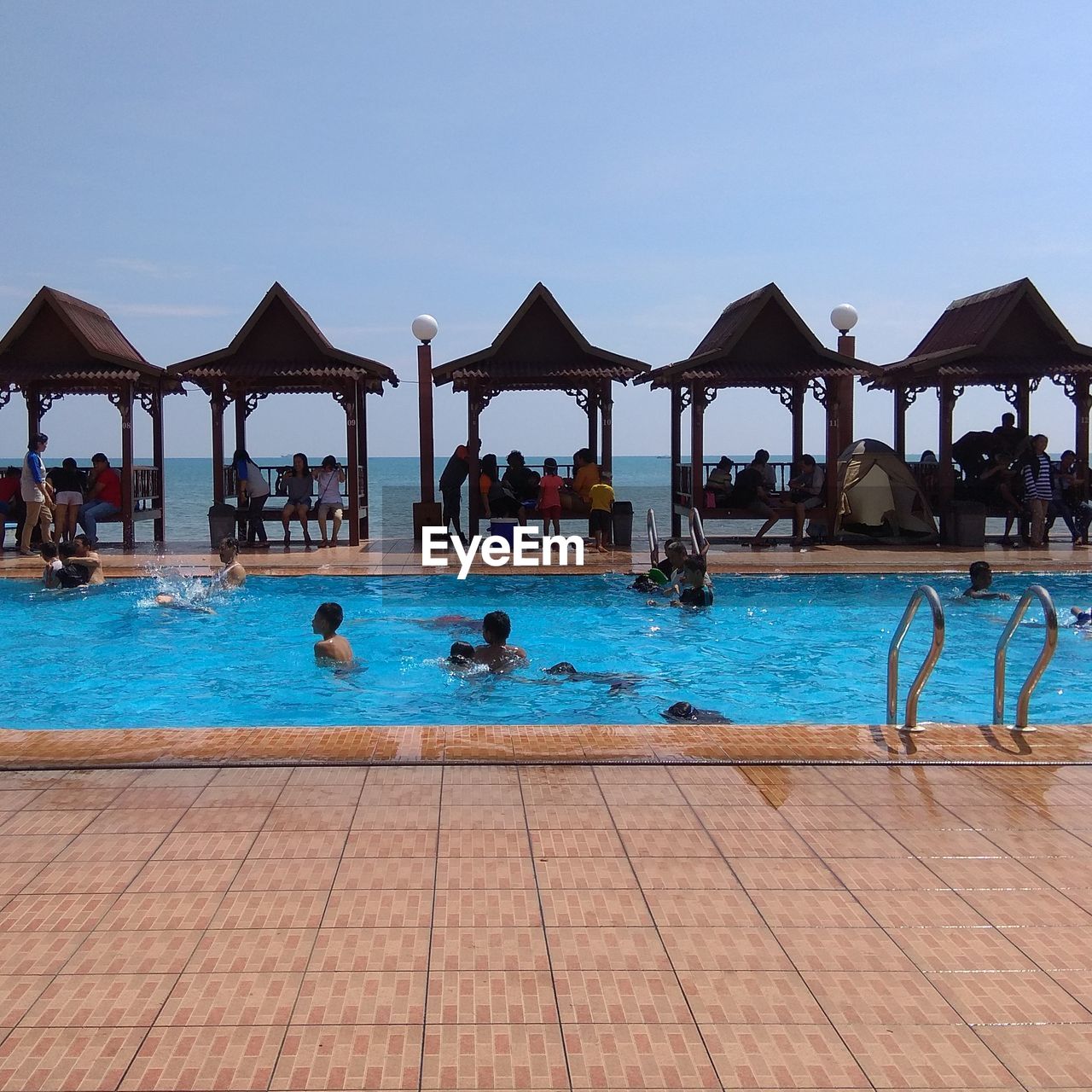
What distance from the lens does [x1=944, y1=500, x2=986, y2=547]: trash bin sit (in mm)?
16703

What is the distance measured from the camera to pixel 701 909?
361 centimetres

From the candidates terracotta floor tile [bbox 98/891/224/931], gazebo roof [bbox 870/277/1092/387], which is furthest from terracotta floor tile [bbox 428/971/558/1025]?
gazebo roof [bbox 870/277/1092/387]

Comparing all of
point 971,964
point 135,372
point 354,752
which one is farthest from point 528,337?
point 971,964

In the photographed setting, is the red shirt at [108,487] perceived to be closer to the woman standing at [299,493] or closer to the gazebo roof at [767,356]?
the woman standing at [299,493]

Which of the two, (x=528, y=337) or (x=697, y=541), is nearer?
(x=697, y=541)

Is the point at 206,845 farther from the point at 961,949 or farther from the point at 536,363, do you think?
the point at 536,363

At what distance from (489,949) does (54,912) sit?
4.77 ft

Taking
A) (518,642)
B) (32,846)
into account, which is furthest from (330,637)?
(32,846)

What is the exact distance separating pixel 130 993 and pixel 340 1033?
0.66m

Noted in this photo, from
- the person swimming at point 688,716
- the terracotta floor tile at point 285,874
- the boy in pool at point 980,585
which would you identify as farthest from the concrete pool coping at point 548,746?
the boy in pool at point 980,585

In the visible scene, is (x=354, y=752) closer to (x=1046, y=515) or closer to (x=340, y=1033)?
(x=340, y=1033)

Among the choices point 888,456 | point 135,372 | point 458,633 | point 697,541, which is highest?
point 135,372

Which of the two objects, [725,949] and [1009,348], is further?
[1009,348]

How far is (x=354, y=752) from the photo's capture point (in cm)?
528
